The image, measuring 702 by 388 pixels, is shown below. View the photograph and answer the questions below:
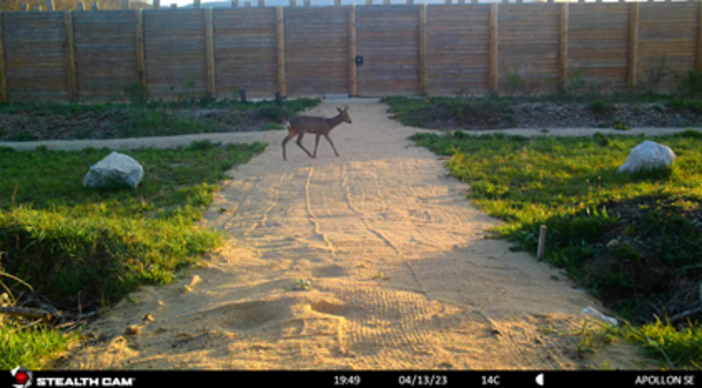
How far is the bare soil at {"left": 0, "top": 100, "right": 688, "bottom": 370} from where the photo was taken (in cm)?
305

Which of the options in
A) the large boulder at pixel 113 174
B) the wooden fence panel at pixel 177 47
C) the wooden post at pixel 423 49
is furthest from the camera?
the wooden fence panel at pixel 177 47

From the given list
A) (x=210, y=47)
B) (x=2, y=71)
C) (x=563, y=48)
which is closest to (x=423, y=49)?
(x=563, y=48)

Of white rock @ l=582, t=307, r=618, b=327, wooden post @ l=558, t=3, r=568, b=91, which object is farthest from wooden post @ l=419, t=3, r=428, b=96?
white rock @ l=582, t=307, r=618, b=327

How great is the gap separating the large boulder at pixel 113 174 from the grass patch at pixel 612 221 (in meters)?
4.65

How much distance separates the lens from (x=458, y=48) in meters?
17.8

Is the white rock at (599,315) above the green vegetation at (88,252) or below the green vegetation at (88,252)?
below

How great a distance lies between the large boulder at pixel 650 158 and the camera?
7793 mm

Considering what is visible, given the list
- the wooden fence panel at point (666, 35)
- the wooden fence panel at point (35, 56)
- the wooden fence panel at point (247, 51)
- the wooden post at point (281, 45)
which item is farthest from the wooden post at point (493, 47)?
the wooden fence panel at point (35, 56)

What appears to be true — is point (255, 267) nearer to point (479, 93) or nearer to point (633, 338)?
point (633, 338)

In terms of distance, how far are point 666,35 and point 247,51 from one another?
13114mm

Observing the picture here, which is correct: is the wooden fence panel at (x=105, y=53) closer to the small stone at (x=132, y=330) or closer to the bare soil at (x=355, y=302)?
the bare soil at (x=355, y=302)
